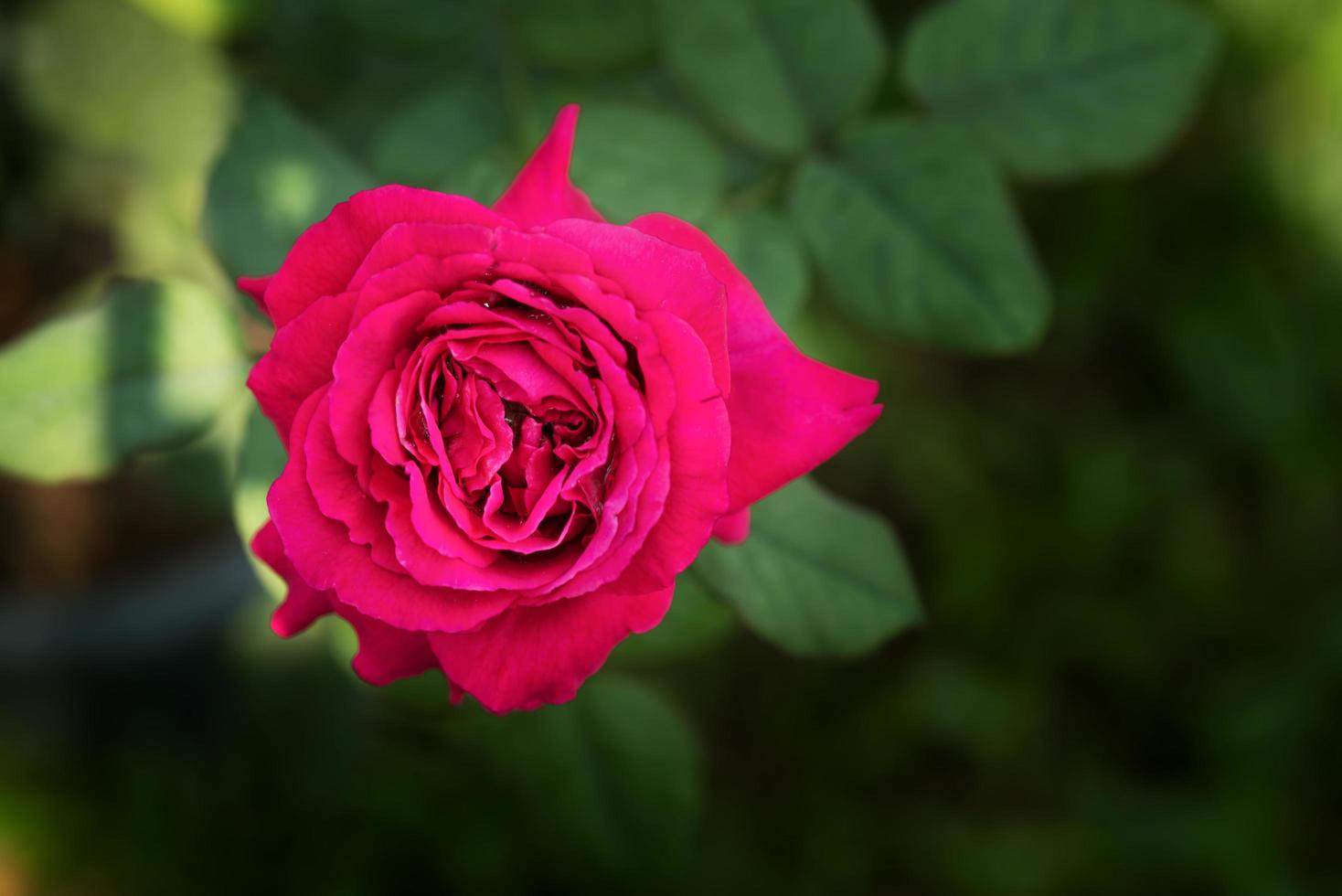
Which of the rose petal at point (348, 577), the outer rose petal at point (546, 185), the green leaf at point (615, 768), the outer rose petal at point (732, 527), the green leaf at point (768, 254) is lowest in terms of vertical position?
the green leaf at point (615, 768)

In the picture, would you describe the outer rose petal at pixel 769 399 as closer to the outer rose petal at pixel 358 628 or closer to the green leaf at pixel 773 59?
the outer rose petal at pixel 358 628

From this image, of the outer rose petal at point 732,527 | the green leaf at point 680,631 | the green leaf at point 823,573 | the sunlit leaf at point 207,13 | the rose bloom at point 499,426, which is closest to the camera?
the rose bloom at point 499,426

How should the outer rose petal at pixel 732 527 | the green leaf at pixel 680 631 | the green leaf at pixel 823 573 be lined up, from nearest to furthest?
the outer rose petal at pixel 732 527 < the green leaf at pixel 823 573 < the green leaf at pixel 680 631

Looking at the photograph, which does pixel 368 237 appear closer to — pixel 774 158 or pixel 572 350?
pixel 572 350

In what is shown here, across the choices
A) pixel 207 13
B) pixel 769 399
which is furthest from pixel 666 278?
pixel 207 13

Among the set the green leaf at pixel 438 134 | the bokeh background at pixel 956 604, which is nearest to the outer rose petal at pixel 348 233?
the green leaf at pixel 438 134

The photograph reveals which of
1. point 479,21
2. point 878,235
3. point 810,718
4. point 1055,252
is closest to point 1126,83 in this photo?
point 878,235

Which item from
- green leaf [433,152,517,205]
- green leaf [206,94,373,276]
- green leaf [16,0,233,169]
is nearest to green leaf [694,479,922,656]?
green leaf [433,152,517,205]
